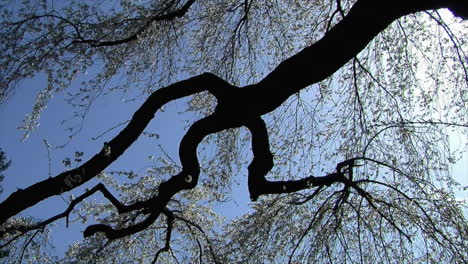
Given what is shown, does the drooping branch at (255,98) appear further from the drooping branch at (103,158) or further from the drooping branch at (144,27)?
the drooping branch at (144,27)

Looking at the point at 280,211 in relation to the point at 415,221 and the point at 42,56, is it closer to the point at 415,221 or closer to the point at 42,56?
the point at 415,221

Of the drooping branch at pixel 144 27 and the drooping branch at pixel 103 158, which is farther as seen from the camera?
the drooping branch at pixel 144 27

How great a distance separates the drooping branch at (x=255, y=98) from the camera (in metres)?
3.27

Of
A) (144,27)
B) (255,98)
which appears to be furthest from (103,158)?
(144,27)

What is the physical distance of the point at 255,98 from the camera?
366 cm

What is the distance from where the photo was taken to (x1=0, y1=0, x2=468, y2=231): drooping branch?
3.27 metres

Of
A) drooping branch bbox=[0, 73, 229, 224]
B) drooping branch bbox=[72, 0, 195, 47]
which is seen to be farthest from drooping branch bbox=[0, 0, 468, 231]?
drooping branch bbox=[72, 0, 195, 47]

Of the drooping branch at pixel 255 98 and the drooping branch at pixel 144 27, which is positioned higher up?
the drooping branch at pixel 144 27

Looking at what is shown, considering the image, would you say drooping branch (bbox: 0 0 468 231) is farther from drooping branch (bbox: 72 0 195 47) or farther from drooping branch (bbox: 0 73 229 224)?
drooping branch (bbox: 72 0 195 47)

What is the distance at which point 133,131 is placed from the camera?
13.0ft

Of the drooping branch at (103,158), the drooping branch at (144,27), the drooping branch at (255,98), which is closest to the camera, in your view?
the drooping branch at (255,98)

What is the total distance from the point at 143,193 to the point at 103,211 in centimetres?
102

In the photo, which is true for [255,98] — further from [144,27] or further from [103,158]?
[144,27]

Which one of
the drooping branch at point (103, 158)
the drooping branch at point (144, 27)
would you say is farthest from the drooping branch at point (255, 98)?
the drooping branch at point (144, 27)
